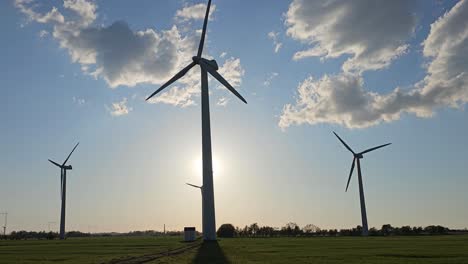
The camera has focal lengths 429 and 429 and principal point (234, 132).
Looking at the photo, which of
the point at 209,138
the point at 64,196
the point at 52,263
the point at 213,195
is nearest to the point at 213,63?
the point at 209,138

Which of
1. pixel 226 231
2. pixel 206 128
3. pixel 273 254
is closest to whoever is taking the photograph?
pixel 273 254

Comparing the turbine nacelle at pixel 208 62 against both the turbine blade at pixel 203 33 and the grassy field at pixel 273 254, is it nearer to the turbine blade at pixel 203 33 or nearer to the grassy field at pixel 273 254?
the turbine blade at pixel 203 33

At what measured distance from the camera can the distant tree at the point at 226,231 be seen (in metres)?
188

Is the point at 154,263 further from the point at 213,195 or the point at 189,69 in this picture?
the point at 189,69

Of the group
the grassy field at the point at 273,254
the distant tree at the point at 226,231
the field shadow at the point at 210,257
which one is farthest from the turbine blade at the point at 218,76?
the distant tree at the point at 226,231

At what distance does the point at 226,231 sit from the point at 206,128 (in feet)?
396

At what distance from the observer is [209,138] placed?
7669 centimetres

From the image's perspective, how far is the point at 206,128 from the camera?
3031 inches

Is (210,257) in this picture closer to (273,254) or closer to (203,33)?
(273,254)

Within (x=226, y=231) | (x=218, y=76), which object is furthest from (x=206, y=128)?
(x=226, y=231)

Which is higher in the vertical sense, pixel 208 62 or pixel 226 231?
pixel 208 62

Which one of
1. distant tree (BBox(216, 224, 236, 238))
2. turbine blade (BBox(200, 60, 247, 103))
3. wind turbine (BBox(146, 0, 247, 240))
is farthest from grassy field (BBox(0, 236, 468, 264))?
distant tree (BBox(216, 224, 236, 238))

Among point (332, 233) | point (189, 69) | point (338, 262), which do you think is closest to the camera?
point (338, 262)

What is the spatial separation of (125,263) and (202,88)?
157 ft
